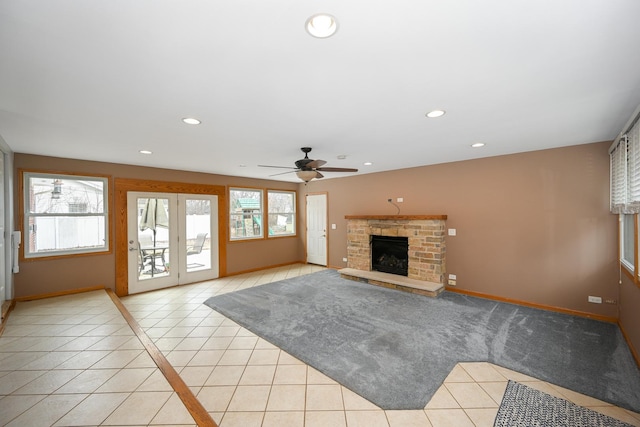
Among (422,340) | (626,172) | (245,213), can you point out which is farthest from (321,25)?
(245,213)

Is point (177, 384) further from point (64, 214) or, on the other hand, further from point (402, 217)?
point (402, 217)

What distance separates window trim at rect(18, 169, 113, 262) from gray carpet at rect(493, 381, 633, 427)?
583 cm

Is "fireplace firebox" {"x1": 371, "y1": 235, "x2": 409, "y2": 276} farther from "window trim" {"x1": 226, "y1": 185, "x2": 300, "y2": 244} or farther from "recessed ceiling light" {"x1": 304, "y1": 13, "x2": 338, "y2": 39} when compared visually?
"recessed ceiling light" {"x1": 304, "y1": 13, "x2": 338, "y2": 39}

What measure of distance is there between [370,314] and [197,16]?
3.68 metres

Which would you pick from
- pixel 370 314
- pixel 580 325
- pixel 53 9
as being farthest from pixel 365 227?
pixel 53 9

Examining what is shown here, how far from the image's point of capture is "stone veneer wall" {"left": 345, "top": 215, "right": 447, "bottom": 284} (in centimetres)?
475

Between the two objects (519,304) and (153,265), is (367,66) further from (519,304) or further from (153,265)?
(153,265)

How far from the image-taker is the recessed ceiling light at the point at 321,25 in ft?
4.09

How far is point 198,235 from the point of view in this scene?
223 inches

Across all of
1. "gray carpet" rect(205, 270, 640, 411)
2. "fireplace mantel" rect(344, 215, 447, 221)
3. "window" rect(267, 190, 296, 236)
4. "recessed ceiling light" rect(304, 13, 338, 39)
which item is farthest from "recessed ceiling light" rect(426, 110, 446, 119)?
"window" rect(267, 190, 296, 236)

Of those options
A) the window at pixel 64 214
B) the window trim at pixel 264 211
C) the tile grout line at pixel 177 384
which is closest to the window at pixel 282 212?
the window trim at pixel 264 211

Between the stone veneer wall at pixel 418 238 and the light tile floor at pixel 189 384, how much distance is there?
7.87 feet

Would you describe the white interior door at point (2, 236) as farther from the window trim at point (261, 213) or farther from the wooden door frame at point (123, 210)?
the window trim at point (261, 213)

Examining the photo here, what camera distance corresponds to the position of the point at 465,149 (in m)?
3.88
